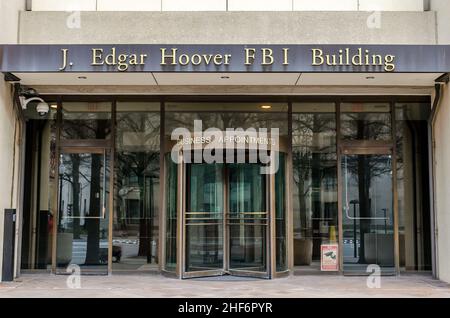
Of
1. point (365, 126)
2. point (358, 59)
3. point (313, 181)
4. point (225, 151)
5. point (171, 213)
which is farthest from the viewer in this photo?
point (365, 126)

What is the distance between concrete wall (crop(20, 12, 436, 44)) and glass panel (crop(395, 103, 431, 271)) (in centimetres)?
176

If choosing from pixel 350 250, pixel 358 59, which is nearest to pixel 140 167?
pixel 350 250

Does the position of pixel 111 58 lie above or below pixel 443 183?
above

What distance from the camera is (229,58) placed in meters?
10.7

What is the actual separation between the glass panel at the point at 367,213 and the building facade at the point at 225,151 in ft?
0.10

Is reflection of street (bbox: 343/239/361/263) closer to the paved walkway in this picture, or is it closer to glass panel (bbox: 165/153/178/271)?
the paved walkway

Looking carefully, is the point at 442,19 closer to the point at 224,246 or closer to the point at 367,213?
the point at 367,213

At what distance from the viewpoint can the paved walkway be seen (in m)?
9.97

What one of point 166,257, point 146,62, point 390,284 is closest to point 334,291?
point 390,284

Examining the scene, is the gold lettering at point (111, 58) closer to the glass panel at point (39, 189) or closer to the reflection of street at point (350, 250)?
the glass panel at point (39, 189)

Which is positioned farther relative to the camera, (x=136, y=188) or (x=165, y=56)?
(x=136, y=188)

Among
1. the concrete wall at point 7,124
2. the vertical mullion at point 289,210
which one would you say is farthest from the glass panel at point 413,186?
the concrete wall at point 7,124

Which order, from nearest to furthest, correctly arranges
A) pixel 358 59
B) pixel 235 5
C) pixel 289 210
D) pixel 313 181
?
pixel 358 59 < pixel 235 5 < pixel 289 210 < pixel 313 181

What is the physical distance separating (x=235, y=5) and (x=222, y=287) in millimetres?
5642
